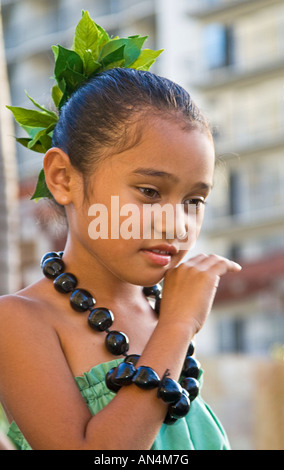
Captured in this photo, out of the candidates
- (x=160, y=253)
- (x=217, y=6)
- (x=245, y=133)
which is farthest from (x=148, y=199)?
(x=217, y=6)

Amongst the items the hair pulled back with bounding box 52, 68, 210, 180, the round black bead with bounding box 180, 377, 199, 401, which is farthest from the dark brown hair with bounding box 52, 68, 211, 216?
the round black bead with bounding box 180, 377, 199, 401

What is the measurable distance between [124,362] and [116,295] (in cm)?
27

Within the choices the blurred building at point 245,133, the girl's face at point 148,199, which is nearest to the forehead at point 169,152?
the girl's face at point 148,199

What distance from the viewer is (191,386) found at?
69.1 inches

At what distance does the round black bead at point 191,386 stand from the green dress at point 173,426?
9 centimetres

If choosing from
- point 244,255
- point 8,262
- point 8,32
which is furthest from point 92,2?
point 8,262

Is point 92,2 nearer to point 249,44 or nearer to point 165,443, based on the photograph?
point 249,44

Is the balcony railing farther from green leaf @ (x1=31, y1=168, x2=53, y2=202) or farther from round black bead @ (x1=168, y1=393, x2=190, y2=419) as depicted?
round black bead @ (x1=168, y1=393, x2=190, y2=419)

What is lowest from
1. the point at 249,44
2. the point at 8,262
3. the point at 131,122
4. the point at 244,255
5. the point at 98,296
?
the point at 244,255

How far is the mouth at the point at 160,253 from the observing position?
1.65m

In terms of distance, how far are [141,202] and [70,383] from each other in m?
0.41

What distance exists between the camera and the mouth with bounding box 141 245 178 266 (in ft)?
5.42

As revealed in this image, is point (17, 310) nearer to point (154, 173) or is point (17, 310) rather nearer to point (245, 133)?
point (154, 173)
